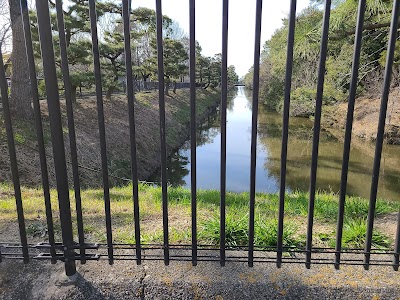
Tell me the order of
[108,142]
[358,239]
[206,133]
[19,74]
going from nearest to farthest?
[358,239] → [19,74] → [108,142] → [206,133]

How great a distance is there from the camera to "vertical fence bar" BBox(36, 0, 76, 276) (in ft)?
5.17

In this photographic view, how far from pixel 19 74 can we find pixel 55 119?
9467 millimetres

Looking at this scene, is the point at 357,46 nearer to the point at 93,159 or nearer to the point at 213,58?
the point at 93,159

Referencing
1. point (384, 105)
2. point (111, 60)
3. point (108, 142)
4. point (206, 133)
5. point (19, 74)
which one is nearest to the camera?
point (384, 105)

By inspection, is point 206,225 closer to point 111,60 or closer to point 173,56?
point 111,60

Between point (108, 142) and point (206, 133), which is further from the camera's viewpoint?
point (206, 133)

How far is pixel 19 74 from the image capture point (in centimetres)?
952

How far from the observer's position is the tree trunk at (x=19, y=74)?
8891 millimetres

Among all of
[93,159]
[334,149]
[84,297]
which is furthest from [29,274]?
[334,149]

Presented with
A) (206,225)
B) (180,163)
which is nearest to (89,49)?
(180,163)

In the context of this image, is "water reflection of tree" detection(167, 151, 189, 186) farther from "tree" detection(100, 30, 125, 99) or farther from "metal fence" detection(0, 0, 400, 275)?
"metal fence" detection(0, 0, 400, 275)

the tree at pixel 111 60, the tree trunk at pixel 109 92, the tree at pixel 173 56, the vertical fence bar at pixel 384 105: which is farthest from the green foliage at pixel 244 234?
the tree at pixel 173 56

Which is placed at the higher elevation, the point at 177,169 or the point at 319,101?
the point at 319,101

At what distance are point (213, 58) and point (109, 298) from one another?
5418 cm
